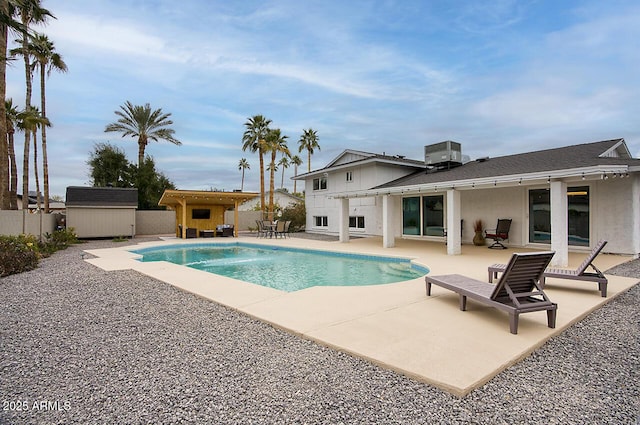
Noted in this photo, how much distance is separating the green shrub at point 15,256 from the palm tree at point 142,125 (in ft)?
59.2

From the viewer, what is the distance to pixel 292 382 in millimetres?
2863

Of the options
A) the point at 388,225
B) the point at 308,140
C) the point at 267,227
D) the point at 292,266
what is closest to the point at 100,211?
the point at 267,227

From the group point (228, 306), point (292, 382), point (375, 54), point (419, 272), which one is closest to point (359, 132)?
point (375, 54)

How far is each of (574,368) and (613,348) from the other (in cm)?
92

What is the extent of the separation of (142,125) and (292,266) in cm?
2197

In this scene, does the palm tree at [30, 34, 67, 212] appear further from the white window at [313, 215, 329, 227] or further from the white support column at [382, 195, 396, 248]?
the white support column at [382, 195, 396, 248]

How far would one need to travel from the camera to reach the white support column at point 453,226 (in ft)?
36.9

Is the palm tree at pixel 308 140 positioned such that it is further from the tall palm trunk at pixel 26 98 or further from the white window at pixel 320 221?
the tall palm trunk at pixel 26 98

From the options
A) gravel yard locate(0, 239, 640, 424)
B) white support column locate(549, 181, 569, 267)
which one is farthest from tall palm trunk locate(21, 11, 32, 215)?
white support column locate(549, 181, 569, 267)

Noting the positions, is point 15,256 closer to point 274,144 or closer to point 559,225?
point 559,225

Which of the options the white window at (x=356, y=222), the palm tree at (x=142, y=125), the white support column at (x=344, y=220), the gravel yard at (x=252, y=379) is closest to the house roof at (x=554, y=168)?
the white support column at (x=344, y=220)

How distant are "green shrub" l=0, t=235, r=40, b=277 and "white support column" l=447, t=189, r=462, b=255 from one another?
12.5 metres

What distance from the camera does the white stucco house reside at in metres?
9.02

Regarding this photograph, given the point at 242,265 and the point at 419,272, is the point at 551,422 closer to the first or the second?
the point at 419,272
